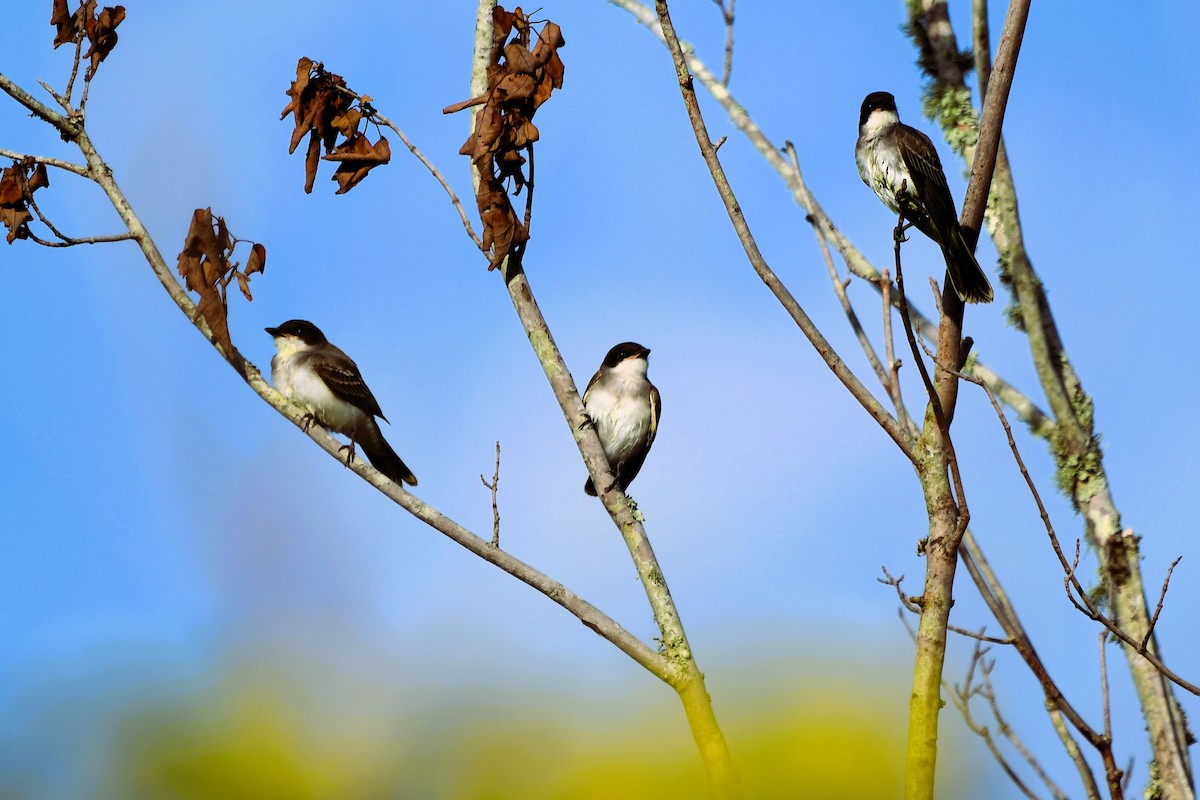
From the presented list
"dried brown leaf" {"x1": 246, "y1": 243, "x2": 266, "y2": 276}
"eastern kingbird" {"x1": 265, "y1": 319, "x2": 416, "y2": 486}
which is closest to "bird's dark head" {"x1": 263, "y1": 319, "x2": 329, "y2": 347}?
"eastern kingbird" {"x1": 265, "y1": 319, "x2": 416, "y2": 486}

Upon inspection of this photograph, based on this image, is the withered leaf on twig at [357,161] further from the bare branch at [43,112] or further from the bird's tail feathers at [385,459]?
the bird's tail feathers at [385,459]

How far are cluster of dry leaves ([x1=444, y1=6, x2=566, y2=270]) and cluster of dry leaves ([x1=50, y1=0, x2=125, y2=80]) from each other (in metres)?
1.84

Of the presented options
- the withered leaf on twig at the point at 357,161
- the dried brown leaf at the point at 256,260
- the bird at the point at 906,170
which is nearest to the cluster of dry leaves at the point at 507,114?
the withered leaf on twig at the point at 357,161

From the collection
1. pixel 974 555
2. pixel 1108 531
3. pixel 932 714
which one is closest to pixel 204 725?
pixel 932 714

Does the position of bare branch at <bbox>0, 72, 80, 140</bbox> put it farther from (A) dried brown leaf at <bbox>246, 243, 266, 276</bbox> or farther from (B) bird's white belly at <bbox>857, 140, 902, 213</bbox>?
(B) bird's white belly at <bbox>857, 140, 902, 213</bbox>

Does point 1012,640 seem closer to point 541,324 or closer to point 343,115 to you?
point 541,324

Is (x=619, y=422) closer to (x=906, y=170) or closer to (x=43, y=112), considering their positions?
(x=906, y=170)

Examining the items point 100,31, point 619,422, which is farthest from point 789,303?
point 619,422

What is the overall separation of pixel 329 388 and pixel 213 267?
313cm

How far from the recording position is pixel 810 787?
3.26 metres

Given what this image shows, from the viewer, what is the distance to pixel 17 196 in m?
5.88

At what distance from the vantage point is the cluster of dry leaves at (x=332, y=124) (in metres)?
5.75

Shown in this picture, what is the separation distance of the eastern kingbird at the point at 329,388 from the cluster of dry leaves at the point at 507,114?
3618 millimetres

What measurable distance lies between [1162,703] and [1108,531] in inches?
55.8
